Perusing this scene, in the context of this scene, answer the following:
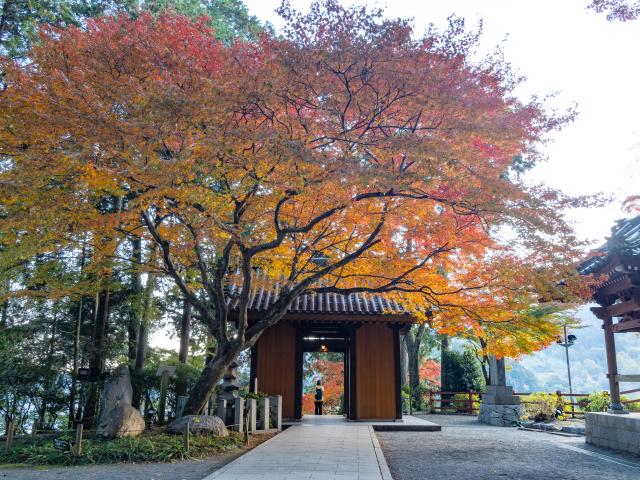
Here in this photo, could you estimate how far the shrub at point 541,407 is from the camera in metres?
15.9

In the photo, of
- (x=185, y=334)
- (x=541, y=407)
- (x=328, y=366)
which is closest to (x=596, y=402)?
(x=541, y=407)

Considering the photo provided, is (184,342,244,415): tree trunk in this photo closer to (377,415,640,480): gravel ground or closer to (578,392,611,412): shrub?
(377,415,640,480): gravel ground

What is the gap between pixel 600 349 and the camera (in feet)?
310

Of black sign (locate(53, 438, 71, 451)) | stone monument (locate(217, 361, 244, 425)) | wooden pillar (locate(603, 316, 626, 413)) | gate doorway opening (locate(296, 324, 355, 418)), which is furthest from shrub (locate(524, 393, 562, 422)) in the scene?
black sign (locate(53, 438, 71, 451))

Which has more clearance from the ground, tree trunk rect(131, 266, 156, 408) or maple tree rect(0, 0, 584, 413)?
maple tree rect(0, 0, 584, 413)

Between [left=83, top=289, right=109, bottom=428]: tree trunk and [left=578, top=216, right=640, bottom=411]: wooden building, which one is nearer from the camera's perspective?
[left=578, top=216, right=640, bottom=411]: wooden building

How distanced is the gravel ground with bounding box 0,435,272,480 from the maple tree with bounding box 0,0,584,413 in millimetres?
2666

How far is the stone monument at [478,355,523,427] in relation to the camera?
16219mm

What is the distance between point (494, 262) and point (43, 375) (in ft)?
41.7

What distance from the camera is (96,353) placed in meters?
14.3

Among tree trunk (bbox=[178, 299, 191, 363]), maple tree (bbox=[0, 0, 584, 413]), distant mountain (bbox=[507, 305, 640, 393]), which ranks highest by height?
maple tree (bbox=[0, 0, 584, 413])

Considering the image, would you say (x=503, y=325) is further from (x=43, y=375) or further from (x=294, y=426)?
(x=43, y=375)

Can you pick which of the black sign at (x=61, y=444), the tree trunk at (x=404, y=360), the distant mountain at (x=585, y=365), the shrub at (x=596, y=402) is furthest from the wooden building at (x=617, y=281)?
the distant mountain at (x=585, y=365)

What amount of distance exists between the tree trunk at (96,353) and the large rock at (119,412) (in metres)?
2.64
